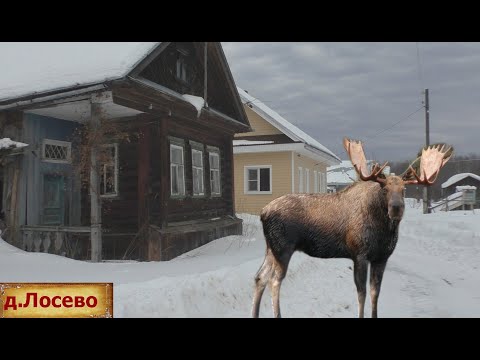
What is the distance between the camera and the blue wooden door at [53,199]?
8711 millimetres

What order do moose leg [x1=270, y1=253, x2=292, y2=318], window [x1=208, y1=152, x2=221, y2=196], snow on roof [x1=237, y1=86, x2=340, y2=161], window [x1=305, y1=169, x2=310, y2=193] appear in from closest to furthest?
moose leg [x1=270, y1=253, x2=292, y2=318]
window [x1=305, y1=169, x2=310, y2=193]
snow on roof [x1=237, y1=86, x2=340, y2=161]
window [x1=208, y1=152, x2=221, y2=196]

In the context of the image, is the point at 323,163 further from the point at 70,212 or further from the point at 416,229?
the point at 70,212

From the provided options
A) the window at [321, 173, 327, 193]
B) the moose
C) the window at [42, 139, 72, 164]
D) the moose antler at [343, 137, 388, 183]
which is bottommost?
the moose

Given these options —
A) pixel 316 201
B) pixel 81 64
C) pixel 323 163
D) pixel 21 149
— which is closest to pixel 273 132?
pixel 323 163

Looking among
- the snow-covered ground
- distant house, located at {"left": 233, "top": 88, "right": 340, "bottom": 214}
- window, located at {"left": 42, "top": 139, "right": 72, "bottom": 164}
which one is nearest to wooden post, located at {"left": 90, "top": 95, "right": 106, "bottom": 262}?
the snow-covered ground

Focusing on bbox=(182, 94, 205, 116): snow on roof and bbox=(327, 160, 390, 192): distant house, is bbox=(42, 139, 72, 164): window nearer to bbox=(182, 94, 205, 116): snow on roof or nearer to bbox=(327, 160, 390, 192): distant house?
bbox=(182, 94, 205, 116): snow on roof

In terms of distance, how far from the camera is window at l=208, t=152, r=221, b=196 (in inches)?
393

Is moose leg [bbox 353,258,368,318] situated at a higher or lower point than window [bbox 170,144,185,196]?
lower

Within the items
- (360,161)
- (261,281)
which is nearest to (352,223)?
(360,161)

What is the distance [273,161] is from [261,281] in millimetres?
1822

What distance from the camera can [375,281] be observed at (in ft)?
13.3

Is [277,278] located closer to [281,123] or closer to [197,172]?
[281,123]

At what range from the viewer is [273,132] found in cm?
620

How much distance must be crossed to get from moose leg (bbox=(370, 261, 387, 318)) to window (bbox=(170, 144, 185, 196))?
18.3ft
